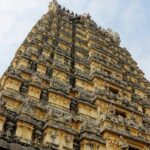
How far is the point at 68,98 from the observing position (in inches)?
707

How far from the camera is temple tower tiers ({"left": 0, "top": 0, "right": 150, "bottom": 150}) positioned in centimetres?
1474

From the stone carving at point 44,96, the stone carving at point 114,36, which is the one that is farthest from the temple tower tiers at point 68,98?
the stone carving at point 114,36

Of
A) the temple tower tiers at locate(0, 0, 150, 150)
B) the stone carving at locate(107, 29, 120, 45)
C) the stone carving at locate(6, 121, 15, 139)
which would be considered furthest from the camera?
the stone carving at locate(107, 29, 120, 45)

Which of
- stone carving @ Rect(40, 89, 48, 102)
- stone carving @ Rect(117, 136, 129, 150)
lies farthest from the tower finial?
stone carving @ Rect(117, 136, 129, 150)

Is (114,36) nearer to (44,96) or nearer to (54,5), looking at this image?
(54,5)

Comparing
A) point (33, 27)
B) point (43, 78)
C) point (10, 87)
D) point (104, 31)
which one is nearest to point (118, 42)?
point (104, 31)

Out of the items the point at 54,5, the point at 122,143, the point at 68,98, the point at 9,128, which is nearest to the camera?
the point at 9,128

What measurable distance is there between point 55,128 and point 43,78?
430 cm

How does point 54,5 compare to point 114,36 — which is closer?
point 54,5

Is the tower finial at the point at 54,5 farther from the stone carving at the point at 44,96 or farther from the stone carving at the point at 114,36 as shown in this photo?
the stone carving at the point at 44,96

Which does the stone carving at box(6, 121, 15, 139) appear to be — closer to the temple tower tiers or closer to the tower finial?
the temple tower tiers

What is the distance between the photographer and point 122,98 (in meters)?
21.0

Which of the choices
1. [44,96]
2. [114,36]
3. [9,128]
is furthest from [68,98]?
[114,36]

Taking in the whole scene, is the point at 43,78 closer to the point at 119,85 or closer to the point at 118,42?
the point at 119,85
